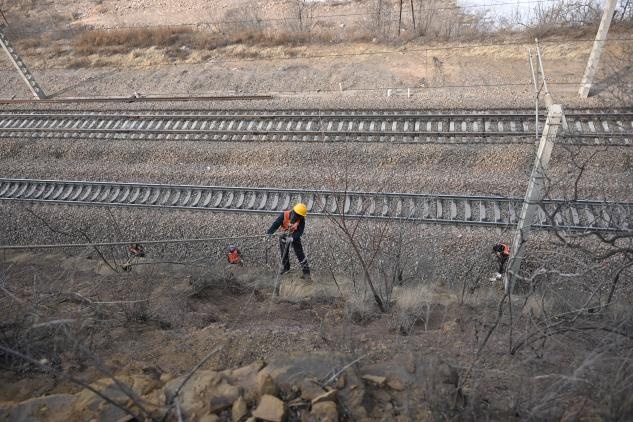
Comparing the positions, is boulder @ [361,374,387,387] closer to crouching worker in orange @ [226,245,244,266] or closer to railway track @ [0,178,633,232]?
railway track @ [0,178,633,232]

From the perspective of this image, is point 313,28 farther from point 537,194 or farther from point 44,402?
point 44,402

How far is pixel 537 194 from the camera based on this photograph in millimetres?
6828

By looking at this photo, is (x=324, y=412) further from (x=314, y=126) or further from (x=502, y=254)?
(x=314, y=126)

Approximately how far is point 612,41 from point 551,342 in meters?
15.7

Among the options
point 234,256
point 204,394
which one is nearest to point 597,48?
point 234,256

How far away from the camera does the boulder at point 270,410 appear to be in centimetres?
454

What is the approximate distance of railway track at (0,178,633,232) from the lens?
9.98 m

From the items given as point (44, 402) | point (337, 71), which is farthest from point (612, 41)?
point (44, 402)

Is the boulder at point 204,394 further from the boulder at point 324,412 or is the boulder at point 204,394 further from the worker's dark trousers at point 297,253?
the worker's dark trousers at point 297,253

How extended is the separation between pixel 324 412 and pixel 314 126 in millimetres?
10471

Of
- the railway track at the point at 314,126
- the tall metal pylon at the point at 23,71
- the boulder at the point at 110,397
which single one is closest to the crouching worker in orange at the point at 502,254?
the railway track at the point at 314,126

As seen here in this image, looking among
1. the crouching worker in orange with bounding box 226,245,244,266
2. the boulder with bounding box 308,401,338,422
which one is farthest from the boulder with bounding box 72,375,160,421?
the crouching worker in orange with bounding box 226,245,244,266

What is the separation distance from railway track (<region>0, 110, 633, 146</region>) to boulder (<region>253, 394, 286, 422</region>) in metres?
9.32

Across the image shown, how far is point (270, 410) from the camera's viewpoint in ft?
15.1
